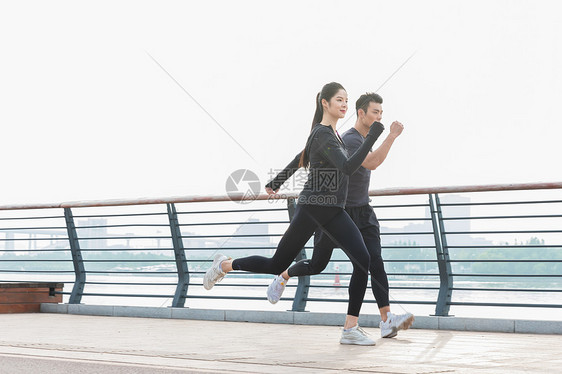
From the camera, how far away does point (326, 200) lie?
4.19 m

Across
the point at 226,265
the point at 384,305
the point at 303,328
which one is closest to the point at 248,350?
the point at 226,265

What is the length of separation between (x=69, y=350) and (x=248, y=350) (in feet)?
3.28

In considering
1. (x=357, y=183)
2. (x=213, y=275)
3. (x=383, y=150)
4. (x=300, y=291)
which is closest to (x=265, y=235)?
(x=300, y=291)

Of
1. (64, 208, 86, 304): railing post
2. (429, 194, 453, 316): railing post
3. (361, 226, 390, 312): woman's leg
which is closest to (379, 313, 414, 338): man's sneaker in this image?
(361, 226, 390, 312): woman's leg

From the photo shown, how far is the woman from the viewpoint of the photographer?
418cm

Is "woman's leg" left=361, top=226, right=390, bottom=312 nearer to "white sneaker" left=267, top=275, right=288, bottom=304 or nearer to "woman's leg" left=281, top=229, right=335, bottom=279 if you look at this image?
"woman's leg" left=281, top=229, right=335, bottom=279

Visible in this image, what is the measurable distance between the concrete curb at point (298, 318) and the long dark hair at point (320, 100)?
5.75 ft

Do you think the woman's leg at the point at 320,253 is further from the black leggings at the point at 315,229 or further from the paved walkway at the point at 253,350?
the paved walkway at the point at 253,350

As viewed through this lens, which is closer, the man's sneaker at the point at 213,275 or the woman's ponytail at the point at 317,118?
the woman's ponytail at the point at 317,118

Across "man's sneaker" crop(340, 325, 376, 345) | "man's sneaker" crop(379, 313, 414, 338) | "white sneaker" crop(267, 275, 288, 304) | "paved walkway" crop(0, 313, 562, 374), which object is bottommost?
"paved walkway" crop(0, 313, 562, 374)

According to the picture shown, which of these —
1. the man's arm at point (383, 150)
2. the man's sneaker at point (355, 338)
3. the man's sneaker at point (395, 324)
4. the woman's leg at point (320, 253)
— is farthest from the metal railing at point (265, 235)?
the man's arm at point (383, 150)

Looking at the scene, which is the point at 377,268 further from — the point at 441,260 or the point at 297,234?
the point at 441,260

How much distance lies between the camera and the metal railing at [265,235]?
216 inches

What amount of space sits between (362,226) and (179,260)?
2.60 meters
